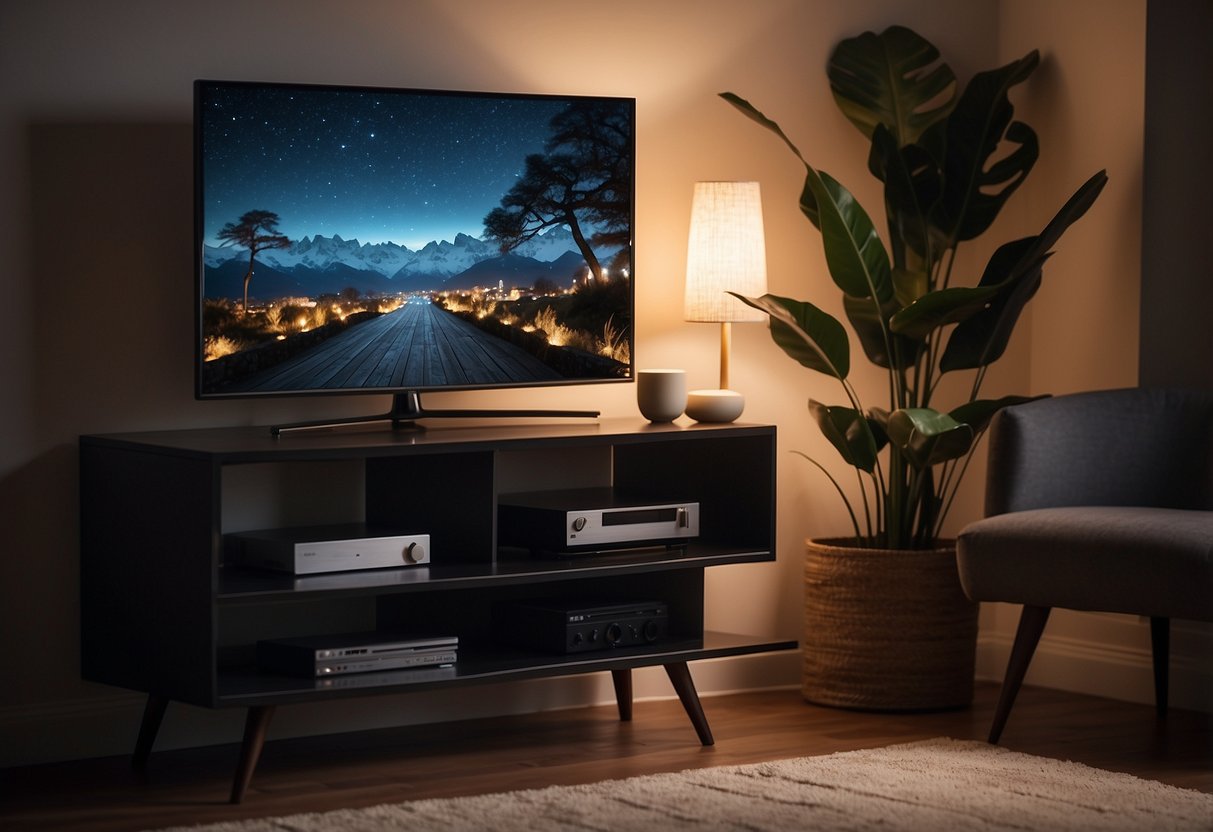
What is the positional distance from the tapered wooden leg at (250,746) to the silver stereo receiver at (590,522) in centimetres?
71

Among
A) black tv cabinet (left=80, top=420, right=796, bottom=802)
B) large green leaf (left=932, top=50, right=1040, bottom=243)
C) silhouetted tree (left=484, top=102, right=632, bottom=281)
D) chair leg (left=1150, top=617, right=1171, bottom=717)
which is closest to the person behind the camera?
black tv cabinet (left=80, top=420, right=796, bottom=802)

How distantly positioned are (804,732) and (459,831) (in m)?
1.18

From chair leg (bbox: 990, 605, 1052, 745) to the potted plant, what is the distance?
0.41m

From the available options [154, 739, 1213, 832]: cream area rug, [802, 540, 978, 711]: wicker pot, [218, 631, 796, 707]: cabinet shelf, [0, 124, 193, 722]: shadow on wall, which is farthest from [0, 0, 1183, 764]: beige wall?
[154, 739, 1213, 832]: cream area rug

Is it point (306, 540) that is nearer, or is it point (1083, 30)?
point (306, 540)

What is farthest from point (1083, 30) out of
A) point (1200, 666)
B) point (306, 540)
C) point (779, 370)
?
point (306, 540)

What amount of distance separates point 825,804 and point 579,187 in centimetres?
149

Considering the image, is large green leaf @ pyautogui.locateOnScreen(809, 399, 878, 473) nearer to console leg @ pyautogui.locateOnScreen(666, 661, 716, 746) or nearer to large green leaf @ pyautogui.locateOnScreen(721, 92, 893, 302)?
large green leaf @ pyautogui.locateOnScreen(721, 92, 893, 302)

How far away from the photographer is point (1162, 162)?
4.26 meters

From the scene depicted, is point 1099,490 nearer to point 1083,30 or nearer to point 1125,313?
point 1125,313

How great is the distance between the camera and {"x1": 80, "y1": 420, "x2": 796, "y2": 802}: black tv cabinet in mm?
3209

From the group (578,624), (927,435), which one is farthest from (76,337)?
(927,435)

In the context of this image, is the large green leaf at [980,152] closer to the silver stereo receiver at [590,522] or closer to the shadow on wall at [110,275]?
the silver stereo receiver at [590,522]

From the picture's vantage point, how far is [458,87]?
3.92 metres
